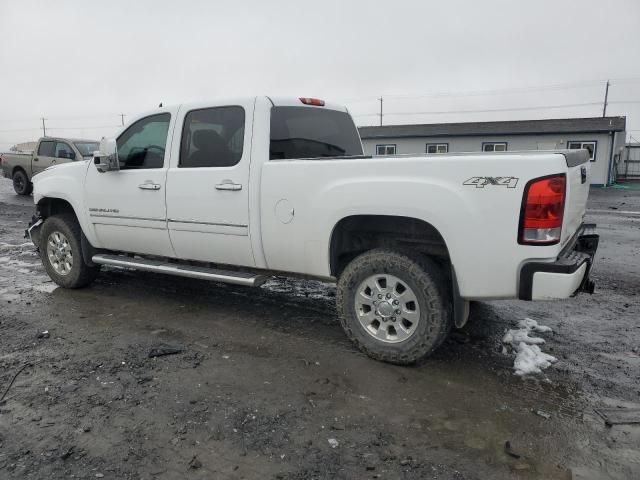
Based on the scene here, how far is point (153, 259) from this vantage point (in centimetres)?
520

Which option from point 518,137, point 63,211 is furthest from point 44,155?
point 518,137

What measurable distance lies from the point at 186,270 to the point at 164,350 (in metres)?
0.90

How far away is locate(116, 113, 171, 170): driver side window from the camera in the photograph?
481 centimetres

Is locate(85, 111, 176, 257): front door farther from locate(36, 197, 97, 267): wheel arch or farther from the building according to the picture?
the building

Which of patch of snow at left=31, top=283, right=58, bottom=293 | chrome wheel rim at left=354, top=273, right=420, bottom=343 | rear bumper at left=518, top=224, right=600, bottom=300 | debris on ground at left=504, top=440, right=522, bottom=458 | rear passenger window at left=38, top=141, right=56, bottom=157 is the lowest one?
debris on ground at left=504, top=440, right=522, bottom=458

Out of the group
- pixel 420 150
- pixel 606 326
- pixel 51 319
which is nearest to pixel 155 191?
pixel 51 319

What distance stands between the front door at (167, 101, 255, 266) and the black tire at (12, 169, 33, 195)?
16138mm

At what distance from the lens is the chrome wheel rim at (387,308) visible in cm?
358

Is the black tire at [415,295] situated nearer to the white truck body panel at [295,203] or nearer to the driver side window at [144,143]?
the white truck body panel at [295,203]

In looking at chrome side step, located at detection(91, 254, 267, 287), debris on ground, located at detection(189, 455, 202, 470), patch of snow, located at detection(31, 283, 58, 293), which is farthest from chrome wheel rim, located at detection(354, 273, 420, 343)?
patch of snow, located at detection(31, 283, 58, 293)

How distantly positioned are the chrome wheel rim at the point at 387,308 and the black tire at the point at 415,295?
2 cm

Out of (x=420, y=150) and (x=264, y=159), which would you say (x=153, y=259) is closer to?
(x=264, y=159)

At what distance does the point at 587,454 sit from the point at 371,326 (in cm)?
164

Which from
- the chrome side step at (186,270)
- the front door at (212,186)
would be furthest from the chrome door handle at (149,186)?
the chrome side step at (186,270)
